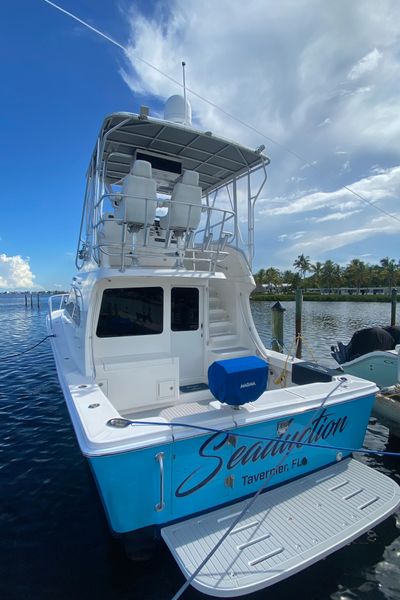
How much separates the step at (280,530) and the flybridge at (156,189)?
2930 mm

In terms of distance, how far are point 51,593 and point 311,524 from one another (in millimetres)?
2280

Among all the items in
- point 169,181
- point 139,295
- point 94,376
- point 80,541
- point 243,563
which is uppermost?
point 169,181

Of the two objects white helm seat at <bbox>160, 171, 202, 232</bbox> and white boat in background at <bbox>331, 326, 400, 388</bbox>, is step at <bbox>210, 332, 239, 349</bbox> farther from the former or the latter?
white boat in background at <bbox>331, 326, 400, 388</bbox>

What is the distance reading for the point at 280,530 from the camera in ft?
8.89

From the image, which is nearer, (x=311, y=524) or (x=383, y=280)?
(x=311, y=524)

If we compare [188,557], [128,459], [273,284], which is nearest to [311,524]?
[188,557]

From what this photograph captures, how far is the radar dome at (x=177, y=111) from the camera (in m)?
5.27

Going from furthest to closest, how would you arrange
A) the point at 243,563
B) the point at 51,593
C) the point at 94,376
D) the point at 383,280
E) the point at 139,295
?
the point at 383,280 < the point at 139,295 < the point at 94,376 < the point at 51,593 < the point at 243,563

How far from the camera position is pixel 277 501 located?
3.07 metres

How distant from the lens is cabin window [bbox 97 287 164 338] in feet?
14.6

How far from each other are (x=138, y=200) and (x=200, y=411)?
286cm

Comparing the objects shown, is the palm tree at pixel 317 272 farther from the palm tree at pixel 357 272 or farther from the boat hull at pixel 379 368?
the boat hull at pixel 379 368

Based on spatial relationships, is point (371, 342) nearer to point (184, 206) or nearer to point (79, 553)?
point (184, 206)

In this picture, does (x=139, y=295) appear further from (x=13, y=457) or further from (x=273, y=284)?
(x=273, y=284)
